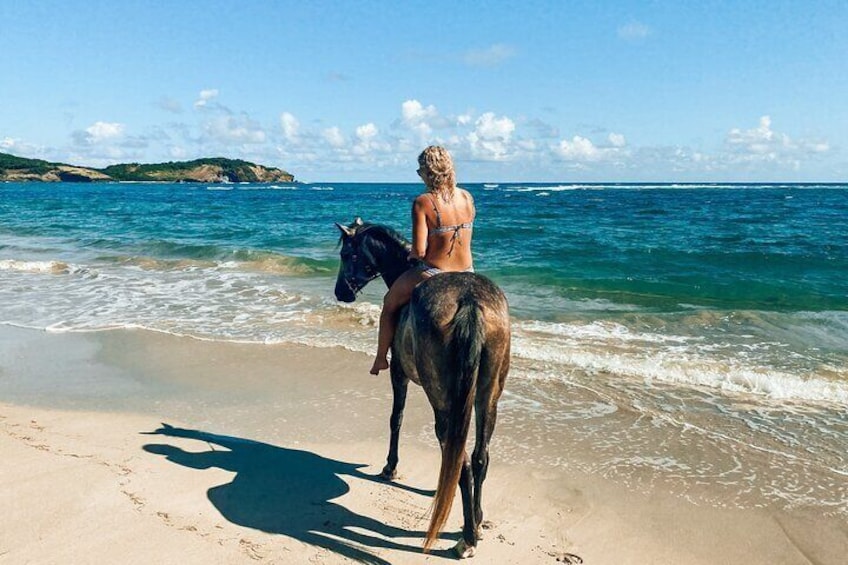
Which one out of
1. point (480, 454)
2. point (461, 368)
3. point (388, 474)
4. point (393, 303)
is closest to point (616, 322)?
point (388, 474)

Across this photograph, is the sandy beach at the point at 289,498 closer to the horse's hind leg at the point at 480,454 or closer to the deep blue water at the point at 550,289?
the horse's hind leg at the point at 480,454

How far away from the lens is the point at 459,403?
13.0 ft

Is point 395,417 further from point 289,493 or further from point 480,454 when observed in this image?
point 480,454

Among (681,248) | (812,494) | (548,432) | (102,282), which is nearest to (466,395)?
(548,432)

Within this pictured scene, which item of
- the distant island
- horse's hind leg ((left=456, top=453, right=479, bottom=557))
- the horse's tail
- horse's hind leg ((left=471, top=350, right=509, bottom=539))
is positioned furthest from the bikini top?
the distant island

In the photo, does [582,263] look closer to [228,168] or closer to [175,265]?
[175,265]

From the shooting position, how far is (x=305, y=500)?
4996 millimetres

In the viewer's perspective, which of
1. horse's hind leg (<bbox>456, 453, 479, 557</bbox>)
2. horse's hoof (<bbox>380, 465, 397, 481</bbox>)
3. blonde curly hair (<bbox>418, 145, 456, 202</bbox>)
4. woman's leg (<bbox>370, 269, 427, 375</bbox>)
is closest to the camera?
horse's hind leg (<bbox>456, 453, 479, 557</bbox>)

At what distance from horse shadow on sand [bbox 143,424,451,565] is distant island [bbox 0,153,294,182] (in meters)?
171

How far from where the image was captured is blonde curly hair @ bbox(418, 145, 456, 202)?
15.4ft

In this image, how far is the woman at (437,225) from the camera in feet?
15.5

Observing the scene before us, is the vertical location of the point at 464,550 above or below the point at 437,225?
below

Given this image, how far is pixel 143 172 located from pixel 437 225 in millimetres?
190841

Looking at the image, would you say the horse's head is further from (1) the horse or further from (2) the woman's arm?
(1) the horse
